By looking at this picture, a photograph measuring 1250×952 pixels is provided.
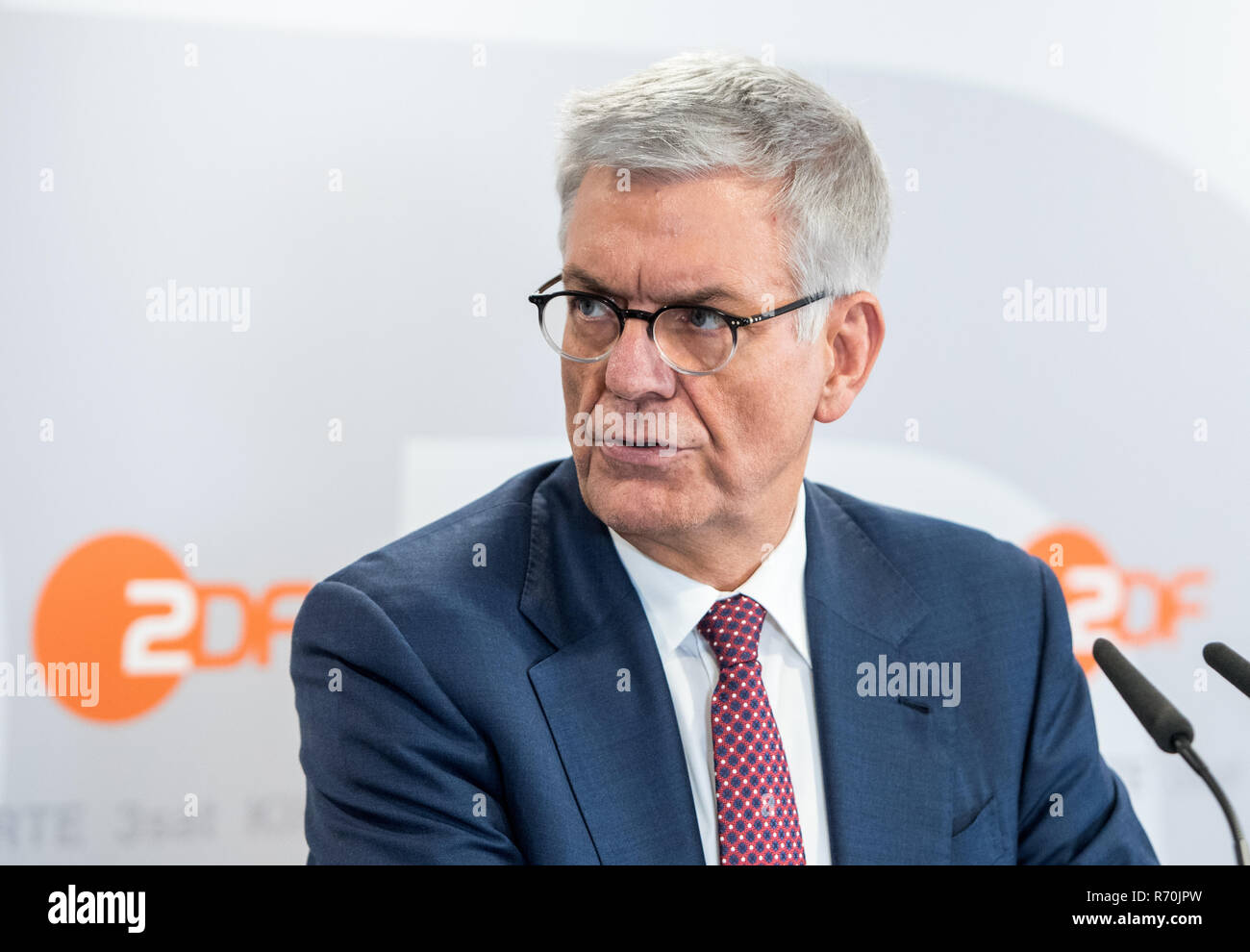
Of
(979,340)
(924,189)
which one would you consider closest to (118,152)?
(924,189)

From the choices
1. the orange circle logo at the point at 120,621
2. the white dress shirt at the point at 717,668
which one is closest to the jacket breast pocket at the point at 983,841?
the white dress shirt at the point at 717,668

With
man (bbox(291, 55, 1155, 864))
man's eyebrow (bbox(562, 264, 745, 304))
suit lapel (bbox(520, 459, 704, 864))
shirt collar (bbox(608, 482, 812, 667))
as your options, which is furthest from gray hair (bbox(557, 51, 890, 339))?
suit lapel (bbox(520, 459, 704, 864))

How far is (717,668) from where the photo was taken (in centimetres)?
182

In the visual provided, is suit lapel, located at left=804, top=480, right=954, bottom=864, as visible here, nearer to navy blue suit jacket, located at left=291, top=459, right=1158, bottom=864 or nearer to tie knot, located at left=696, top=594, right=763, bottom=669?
navy blue suit jacket, located at left=291, top=459, right=1158, bottom=864

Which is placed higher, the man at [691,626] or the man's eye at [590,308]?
the man's eye at [590,308]

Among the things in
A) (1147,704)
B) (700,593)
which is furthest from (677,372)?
(1147,704)

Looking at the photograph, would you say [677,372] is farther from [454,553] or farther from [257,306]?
[257,306]

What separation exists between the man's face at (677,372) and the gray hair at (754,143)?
0.03 m

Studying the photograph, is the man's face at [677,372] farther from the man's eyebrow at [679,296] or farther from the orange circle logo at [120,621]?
the orange circle logo at [120,621]

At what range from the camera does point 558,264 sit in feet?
Answer: 8.11

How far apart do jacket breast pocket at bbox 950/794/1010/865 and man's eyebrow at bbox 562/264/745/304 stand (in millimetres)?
941

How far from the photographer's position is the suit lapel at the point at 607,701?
1676 millimetres

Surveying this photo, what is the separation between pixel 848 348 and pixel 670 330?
1.43ft
